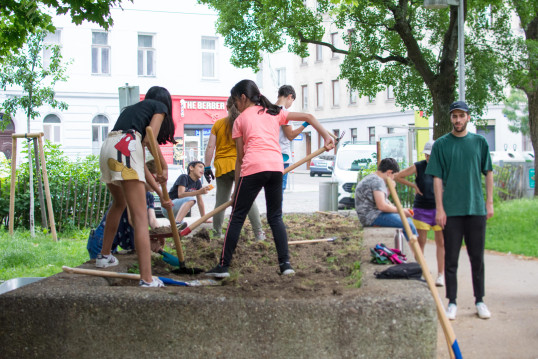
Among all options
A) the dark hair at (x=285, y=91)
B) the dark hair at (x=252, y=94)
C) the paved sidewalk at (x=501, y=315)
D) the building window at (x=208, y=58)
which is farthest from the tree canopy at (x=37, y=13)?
the building window at (x=208, y=58)

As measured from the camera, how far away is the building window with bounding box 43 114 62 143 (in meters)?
28.7

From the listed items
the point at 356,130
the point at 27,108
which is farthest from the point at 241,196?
the point at 356,130

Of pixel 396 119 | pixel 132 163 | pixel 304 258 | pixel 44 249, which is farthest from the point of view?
pixel 396 119

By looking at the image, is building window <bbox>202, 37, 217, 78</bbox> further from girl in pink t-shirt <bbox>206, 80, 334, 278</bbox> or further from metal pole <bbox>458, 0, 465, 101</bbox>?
girl in pink t-shirt <bbox>206, 80, 334, 278</bbox>

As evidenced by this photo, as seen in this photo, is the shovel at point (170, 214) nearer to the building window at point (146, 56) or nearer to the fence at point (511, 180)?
the fence at point (511, 180)

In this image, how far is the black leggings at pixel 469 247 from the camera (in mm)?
5758

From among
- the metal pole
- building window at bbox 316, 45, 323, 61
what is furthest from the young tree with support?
building window at bbox 316, 45, 323, 61

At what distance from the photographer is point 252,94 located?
5.62 m

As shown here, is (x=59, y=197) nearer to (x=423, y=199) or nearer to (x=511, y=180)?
(x=423, y=199)

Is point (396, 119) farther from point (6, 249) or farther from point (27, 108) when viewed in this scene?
point (6, 249)

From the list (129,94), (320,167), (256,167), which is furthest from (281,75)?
(256,167)

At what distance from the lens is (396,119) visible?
45.2m

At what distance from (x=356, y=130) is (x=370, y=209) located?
41.8 metres

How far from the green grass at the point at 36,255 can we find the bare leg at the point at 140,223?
3032mm
